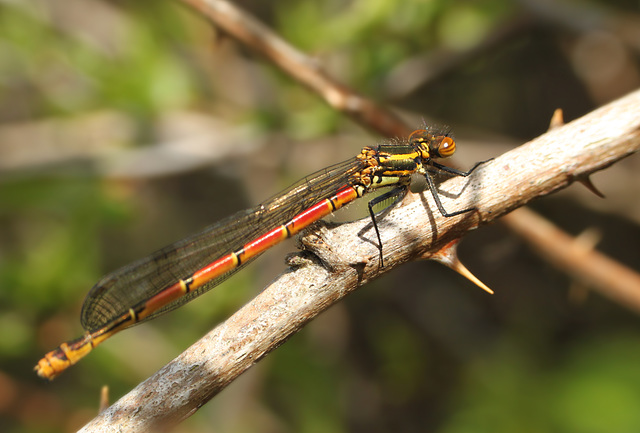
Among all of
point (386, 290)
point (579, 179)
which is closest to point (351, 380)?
point (386, 290)

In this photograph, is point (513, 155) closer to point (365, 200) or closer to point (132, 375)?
point (365, 200)

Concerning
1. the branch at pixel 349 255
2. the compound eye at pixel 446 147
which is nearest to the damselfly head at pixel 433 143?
the compound eye at pixel 446 147

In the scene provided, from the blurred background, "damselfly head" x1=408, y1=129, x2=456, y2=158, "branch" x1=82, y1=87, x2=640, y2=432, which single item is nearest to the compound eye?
"damselfly head" x1=408, y1=129, x2=456, y2=158

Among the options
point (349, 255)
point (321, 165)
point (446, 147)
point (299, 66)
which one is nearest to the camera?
point (349, 255)

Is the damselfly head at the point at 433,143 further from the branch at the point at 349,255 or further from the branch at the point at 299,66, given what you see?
the branch at the point at 349,255

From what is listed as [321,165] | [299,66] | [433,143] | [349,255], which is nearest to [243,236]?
[299,66]

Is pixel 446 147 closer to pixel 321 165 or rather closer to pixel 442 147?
pixel 442 147

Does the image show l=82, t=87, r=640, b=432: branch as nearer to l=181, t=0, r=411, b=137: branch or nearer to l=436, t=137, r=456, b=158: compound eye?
l=436, t=137, r=456, b=158: compound eye
